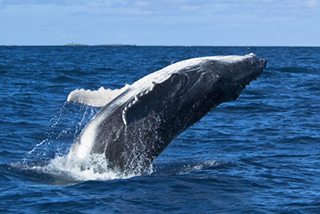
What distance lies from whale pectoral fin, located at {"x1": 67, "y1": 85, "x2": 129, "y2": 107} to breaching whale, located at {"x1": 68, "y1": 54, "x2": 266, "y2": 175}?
0.03m

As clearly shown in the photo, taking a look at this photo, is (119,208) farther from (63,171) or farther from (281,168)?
(281,168)

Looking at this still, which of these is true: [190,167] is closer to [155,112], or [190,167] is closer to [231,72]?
[155,112]

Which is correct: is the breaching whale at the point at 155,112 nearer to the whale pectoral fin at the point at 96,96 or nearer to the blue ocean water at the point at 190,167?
the whale pectoral fin at the point at 96,96

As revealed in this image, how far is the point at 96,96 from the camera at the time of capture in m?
9.95

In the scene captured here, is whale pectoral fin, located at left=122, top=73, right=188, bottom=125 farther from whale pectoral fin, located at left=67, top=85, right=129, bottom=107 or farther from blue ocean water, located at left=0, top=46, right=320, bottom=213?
blue ocean water, located at left=0, top=46, right=320, bottom=213

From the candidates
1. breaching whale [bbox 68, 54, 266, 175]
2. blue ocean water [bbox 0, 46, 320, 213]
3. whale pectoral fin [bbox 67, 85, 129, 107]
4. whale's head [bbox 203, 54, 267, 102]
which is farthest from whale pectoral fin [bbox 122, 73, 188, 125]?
blue ocean water [bbox 0, 46, 320, 213]

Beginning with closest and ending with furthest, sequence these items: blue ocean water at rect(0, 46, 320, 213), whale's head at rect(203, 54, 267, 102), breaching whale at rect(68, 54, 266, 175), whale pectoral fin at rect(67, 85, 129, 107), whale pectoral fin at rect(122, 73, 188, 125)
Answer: blue ocean water at rect(0, 46, 320, 213), whale pectoral fin at rect(122, 73, 188, 125), breaching whale at rect(68, 54, 266, 175), whale's head at rect(203, 54, 267, 102), whale pectoral fin at rect(67, 85, 129, 107)

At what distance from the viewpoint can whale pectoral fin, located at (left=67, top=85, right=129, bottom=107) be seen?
982 cm

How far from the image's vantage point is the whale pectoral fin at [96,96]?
32.2 feet

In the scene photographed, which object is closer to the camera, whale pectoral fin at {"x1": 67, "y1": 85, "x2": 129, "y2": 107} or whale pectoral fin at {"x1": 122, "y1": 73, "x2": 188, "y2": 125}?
whale pectoral fin at {"x1": 122, "y1": 73, "x2": 188, "y2": 125}

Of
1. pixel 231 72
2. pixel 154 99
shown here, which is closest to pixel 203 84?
pixel 231 72

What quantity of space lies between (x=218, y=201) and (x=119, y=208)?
1586 mm

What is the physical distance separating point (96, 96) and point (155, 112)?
4.40ft

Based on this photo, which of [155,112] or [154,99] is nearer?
[154,99]
